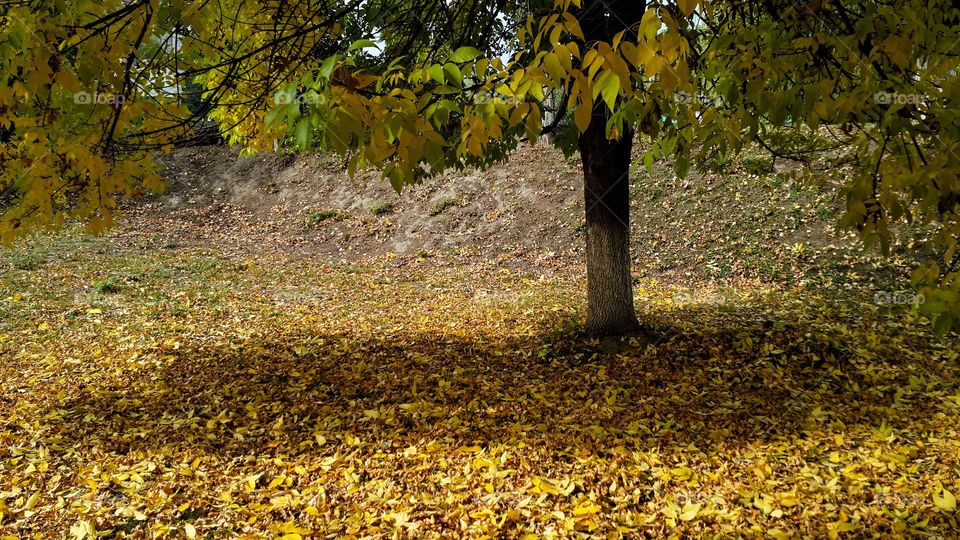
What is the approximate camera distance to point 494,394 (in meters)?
4.98

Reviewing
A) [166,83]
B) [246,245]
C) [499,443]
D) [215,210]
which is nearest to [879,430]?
[499,443]

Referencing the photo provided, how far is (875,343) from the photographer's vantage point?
5941 mm

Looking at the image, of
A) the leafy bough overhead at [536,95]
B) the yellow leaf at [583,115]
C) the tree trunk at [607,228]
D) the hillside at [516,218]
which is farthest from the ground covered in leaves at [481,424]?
the yellow leaf at [583,115]

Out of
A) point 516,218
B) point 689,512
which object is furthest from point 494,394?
point 516,218

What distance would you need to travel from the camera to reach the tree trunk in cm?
549

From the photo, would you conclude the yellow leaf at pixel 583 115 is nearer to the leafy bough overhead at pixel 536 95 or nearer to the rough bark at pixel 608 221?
the leafy bough overhead at pixel 536 95

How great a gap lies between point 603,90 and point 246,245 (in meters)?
14.4

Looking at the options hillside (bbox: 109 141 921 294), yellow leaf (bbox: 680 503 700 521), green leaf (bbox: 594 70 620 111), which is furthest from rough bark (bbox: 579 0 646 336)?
green leaf (bbox: 594 70 620 111)

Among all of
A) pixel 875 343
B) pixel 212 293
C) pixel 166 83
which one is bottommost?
pixel 875 343

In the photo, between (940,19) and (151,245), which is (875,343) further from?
(151,245)

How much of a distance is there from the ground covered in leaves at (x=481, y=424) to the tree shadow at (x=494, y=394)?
0.02 metres

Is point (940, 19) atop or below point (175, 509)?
atop

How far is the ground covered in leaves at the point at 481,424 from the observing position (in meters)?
3.33

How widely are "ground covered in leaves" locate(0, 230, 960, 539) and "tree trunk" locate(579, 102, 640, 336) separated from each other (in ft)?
1.17
